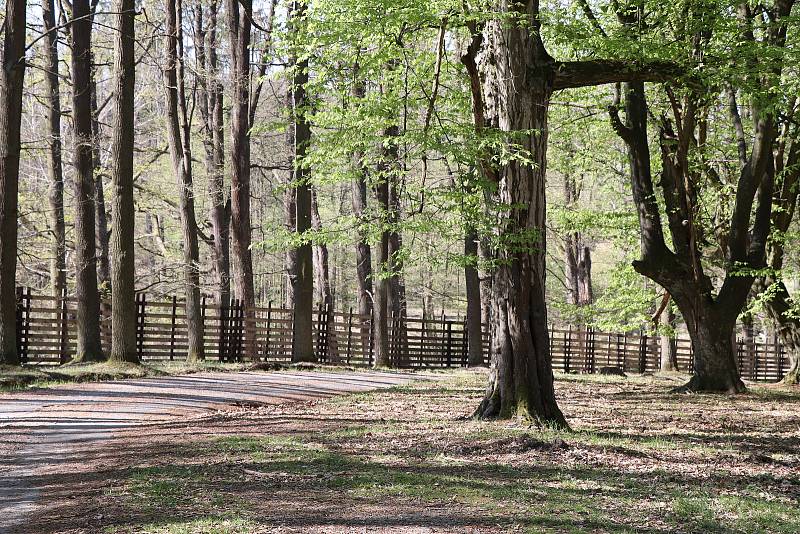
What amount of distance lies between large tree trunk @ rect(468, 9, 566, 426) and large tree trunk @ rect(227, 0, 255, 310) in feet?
44.5

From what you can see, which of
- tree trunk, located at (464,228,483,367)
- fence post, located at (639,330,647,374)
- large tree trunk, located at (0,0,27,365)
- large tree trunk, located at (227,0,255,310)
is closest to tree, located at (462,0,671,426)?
large tree trunk, located at (0,0,27,365)

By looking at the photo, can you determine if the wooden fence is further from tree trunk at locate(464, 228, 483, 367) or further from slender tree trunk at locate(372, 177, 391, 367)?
slender tree trunk at locate(372, 177, 391, 367)

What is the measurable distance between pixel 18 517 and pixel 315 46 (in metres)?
6.64

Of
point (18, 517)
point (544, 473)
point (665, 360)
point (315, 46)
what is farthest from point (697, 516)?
point (665, 360)

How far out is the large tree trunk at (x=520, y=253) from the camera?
9.70m

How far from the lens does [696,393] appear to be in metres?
16.6

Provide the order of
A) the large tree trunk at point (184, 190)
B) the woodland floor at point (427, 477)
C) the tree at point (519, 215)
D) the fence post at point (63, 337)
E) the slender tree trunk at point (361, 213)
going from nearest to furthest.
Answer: the woodland floor at point (427, 477) → the tree at point (519, 215) → the slender tree trunk at point (361, 213) → the large tree trunk at point (184, 190) → the fence post at point (63, 337)

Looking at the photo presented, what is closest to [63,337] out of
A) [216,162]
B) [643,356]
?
[216,162]

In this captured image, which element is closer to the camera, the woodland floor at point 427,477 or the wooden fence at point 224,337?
the woodland floor at point 427,477

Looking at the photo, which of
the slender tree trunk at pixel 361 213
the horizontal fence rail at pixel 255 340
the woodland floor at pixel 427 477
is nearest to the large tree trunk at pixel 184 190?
the horizontal fence rail at pixel 255 340

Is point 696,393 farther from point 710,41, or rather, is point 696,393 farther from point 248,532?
point 248,532

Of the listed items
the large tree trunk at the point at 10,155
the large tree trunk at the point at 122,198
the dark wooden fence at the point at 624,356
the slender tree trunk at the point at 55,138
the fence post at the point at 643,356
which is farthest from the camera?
the fence post at the point at 643,356

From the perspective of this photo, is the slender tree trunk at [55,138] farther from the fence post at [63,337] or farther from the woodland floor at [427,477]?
the woodland floor at [427,477]

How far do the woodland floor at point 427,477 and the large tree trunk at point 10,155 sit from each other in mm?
5507
